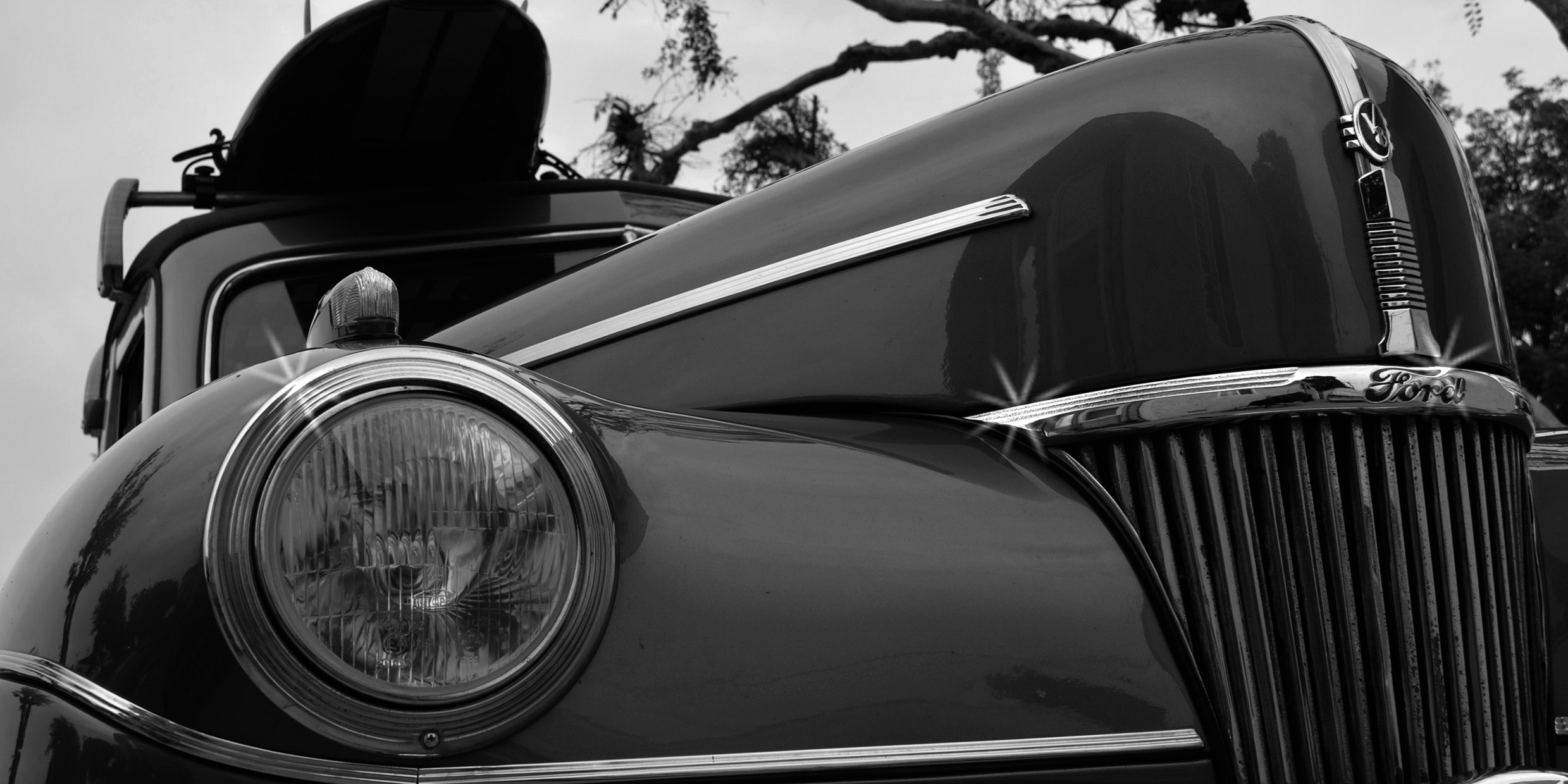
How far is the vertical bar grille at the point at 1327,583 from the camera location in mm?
1468

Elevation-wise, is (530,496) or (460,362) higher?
(460,362)

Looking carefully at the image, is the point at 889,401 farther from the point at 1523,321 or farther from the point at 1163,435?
the point at 1523,321

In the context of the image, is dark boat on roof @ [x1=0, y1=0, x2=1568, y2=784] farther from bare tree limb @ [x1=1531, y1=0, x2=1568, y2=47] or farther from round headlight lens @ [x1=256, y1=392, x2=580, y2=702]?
bare tree limb @ [x1=1531, y1=0, x2=1568, y2=47]

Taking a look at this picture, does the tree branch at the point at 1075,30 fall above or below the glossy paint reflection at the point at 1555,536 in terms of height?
above

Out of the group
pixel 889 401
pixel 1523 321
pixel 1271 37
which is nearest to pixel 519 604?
pixel 889 401

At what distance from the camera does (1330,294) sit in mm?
1579

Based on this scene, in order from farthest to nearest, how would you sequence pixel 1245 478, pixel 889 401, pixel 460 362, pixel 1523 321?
pixel 1523 321 < pixel 889 401 < pixel 1245 478 < pixel 460 362

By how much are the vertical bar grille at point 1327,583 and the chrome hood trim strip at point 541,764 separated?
25 cm

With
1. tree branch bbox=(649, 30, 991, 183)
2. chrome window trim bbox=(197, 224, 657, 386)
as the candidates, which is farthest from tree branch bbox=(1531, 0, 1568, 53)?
chrome window trim bbox=(197, 224, 657, 386)

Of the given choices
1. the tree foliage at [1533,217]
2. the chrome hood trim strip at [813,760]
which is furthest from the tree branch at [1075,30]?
the chrome hood trim strip at [813,760]

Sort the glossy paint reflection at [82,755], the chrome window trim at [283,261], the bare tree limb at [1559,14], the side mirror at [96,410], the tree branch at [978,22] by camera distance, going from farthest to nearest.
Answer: the tree branch at [978,22] < the bare tree limb at [1559,14] < the side mirror at [96,410] < the chrome window trim at [283,261] < the glossy paint reflection at [82,755]

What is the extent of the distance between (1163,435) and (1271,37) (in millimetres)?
607

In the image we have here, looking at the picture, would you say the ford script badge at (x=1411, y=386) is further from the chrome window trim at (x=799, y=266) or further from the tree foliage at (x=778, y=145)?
the tree foliage at (x=778, y=145)

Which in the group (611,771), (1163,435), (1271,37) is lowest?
(611,771)
